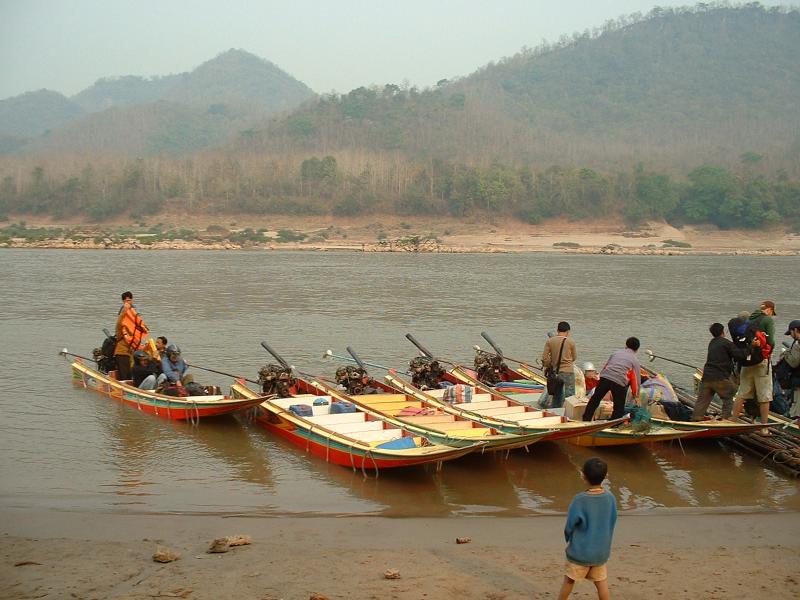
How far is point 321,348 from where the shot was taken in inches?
890

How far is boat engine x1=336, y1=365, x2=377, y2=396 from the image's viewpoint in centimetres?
1388

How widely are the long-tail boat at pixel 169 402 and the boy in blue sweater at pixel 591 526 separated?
7.00 metres

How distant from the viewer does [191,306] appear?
105ft

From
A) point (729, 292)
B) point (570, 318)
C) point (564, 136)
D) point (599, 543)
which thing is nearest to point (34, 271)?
point (570, 318)

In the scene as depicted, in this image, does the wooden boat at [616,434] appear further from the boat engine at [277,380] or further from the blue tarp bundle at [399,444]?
the boat engine at [277,380]

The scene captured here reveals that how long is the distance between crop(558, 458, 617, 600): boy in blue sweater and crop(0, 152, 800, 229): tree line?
75500 mm

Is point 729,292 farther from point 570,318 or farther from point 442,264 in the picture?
point 442,264

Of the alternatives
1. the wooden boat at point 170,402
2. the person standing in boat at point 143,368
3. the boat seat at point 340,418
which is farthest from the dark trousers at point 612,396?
the person standing in boat at point 143,368

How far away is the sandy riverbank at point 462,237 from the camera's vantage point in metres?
70.4

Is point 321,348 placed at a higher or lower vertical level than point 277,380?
lower

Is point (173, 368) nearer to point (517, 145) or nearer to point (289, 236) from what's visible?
point (289, 236)

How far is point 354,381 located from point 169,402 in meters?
2.90

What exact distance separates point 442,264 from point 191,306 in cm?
2728

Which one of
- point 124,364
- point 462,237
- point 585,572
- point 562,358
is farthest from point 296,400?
point 462,237
